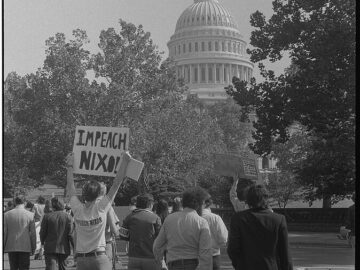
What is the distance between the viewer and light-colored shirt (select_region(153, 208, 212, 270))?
6.76 meters

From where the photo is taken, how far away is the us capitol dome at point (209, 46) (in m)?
116

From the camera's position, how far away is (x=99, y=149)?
824 cm

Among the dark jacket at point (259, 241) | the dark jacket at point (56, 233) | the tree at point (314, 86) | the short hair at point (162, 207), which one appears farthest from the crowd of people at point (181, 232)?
the tree at point (314, 86)

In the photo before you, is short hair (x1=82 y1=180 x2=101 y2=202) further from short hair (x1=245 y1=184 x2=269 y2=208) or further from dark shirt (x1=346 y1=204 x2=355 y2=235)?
dark shirt (x1=346 y1=204 x2=355 y2=235)

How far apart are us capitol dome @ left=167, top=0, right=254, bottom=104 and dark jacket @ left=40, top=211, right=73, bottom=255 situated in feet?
340

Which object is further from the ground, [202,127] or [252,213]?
[202,127]

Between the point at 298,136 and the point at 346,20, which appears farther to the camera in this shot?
the point at 298,136

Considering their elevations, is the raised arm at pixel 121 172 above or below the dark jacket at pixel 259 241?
above

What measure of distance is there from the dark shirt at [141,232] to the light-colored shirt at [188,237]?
1192 mm

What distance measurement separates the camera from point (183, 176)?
44.6 m

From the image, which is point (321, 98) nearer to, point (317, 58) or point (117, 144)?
point (317, 58)

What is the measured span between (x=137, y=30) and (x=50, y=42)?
14.9ft

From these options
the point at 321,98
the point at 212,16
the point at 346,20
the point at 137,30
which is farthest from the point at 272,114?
the point at 212,16

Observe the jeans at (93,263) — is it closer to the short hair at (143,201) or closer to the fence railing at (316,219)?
the short hair at (143,201)
